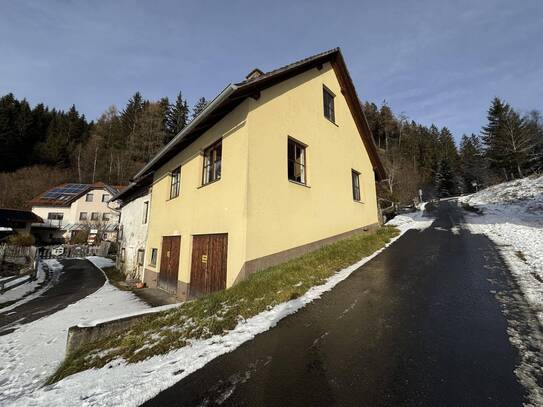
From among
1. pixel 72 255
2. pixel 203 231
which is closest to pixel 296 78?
pixel 203 231

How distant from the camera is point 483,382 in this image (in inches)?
104

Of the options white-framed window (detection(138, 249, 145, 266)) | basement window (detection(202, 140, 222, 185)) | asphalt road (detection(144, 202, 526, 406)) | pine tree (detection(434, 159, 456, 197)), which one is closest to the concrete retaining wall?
asphalt road (detection(144, 202, 526, 406))

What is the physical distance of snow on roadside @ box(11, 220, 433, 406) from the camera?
9.68 ft

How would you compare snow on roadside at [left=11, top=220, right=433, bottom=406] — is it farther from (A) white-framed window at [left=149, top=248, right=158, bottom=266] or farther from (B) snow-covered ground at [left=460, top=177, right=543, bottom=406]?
(A) white-framed window at [left=149, top=248, right=158, bottom=266]

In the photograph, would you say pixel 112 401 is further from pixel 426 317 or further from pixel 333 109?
pixel 333 109

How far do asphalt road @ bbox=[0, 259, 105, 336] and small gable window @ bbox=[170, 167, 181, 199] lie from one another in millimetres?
6567

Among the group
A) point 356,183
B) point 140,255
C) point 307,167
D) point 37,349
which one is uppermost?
point 356,183

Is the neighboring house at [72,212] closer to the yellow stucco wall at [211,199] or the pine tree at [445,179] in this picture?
the yellow stucco wall at [211,199]

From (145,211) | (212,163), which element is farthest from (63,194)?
(212,163)

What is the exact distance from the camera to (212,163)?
970 cm

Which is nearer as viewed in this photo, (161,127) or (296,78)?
(296,78)

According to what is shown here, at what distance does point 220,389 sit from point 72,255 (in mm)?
37924

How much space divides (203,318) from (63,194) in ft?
168

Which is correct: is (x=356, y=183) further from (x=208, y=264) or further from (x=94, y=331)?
(x=94, y=331)
